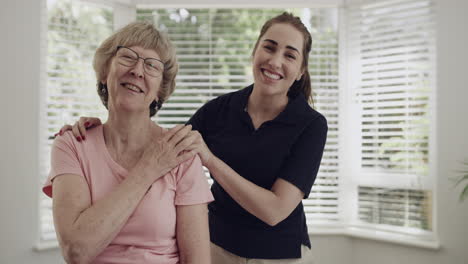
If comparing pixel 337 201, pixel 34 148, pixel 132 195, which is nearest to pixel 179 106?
pixel 34 148

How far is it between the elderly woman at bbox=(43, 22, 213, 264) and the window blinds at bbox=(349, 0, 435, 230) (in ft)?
7.59

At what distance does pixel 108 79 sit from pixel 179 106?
2.18m

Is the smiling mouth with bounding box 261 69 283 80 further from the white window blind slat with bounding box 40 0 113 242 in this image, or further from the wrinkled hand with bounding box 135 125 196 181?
the white window blind slat with bounding box 40 0 113 242

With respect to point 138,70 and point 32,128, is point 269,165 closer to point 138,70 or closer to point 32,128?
point 138,70

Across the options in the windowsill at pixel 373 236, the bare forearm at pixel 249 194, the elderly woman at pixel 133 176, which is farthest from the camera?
the windowsill at pixel 373 236

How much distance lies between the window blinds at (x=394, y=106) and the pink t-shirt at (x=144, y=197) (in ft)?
7.60

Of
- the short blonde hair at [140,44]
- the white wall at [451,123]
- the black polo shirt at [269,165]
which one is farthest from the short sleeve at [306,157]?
the white wall at [451,123]

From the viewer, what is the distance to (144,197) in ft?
4.69

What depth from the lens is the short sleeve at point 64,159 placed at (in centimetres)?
142

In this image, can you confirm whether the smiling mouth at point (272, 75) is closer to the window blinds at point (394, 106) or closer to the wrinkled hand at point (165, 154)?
the wrinkled hand at point (165, 154)

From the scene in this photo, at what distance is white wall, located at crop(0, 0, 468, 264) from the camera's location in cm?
291

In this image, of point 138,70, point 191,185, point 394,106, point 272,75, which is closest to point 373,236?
point 394,106

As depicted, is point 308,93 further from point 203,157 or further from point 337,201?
point 337,201

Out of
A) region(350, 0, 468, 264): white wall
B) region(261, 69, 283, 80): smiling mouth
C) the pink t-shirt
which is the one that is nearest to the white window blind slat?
the pink t-shirt
